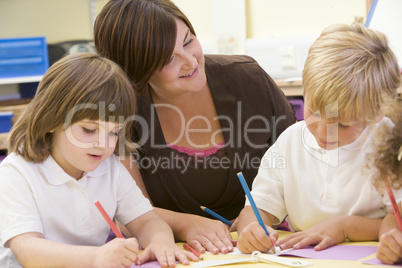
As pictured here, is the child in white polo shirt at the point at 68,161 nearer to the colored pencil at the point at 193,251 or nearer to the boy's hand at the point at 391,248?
the colored pencil at the point at 193,251

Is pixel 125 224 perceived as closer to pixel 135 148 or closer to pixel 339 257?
pixel 135 148

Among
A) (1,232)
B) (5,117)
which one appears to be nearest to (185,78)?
(1,232)

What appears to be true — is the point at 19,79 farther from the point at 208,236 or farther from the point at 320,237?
the point at 320,237

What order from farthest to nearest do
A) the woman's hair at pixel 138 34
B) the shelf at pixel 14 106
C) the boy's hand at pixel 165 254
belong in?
1. the shelf at pixel 14 106
2. the woman's hair at pixel 138 34
3. the boy's hand at pixel 165 254

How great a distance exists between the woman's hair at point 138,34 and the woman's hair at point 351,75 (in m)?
0.33

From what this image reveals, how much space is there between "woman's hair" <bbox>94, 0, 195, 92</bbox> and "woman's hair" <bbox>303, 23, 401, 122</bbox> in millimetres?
334

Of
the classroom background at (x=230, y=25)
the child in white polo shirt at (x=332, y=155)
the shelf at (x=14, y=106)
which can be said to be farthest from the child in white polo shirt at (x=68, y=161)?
the classroom background at (x=230, y=25)

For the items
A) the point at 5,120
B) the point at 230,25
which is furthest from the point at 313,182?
the point at 230,25

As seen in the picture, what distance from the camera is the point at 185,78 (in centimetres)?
128

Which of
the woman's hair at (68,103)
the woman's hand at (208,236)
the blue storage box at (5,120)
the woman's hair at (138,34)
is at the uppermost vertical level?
the woman's hair at (138,34)

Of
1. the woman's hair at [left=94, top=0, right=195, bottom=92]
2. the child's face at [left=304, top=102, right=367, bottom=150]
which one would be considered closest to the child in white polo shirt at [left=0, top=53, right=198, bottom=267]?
the woman's hair at [left=94, top=0, right=195, bottom=92]

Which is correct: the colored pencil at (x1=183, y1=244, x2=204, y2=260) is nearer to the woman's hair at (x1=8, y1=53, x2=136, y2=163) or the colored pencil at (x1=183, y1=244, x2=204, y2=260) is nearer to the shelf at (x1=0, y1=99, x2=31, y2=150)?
the woman's hair at (x1=8, y1=53, x2=136, y2=163)

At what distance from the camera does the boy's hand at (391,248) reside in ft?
2.64

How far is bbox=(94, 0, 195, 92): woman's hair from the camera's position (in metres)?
1.20
